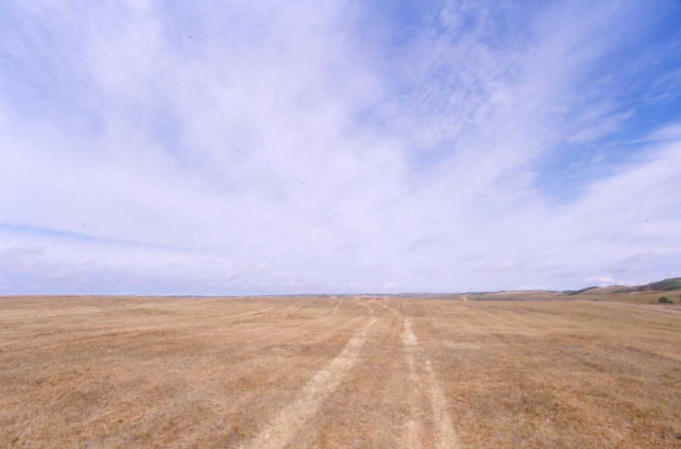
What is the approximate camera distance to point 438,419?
898cm

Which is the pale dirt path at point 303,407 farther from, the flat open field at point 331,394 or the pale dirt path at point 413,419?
the pale dirt path at point 413,419

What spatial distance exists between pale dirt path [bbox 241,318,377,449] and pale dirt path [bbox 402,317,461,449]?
2.61 m

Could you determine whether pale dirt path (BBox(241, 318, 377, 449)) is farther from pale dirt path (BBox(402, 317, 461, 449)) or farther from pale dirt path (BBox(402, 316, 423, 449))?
pale dirt path (BBox(402, 317, 461, 449))

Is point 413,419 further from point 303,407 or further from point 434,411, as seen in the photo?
point 303,407

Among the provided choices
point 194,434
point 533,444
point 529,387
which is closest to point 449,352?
point 529,387

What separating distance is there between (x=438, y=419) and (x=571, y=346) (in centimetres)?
1580

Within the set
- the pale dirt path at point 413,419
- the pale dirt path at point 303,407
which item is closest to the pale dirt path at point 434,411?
the pale dirt path at point 413,419

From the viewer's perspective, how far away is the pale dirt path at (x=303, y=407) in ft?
24.9

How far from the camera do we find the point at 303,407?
32.0 ft

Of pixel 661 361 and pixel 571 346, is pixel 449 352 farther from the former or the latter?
pixel 661 361

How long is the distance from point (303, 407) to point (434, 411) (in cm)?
361

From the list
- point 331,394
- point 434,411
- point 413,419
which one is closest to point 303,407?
point 331,394

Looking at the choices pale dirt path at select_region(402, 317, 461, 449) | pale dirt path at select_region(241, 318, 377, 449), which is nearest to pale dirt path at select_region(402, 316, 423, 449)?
pale dirt path at select_region(402, 317, 461, 449)

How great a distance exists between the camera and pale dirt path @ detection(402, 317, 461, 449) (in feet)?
25.1
